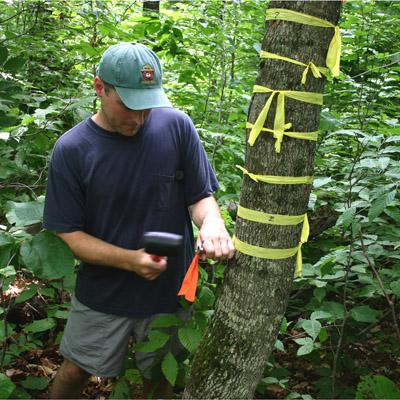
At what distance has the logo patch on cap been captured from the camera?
82.0 inches

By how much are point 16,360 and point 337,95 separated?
10.1 feet

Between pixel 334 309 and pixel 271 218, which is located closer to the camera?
pixel 271 218

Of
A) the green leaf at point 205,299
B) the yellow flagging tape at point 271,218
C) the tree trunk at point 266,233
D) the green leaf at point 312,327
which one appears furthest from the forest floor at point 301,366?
the yellow flagging tape at point 271,218

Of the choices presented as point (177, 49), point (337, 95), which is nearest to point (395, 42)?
point (337, 95)

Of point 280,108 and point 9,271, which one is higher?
point 280,108

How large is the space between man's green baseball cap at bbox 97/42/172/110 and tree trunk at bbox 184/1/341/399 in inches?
22.0

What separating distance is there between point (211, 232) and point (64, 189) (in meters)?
0.76

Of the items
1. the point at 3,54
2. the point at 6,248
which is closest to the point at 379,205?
the point at 6,248

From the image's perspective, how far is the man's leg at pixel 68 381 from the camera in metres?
2.51

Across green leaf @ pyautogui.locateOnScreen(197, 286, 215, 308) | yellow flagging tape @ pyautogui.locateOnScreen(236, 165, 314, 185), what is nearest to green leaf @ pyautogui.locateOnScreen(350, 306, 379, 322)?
green leaf @ pyautogui.locateOnScreen(197, 286, 215, 308)

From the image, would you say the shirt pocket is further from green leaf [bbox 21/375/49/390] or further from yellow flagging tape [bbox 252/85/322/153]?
green leaf [bbox 21/375/49/390]

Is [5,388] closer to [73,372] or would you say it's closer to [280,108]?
[73,372]

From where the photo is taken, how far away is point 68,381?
2.52m

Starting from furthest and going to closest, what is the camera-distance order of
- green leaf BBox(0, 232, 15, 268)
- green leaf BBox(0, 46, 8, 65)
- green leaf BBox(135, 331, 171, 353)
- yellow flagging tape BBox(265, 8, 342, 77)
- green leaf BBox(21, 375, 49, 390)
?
green leaf BBox(21, 375, 49, 390) < green leaf BBox(0, 46, 8, 65) < green leaf BBox(135, 331, 171, 353) < green leaf BBox(0, 232, 15, 268) < yellow flagging tape BBox(265, 8, 342, 77)
